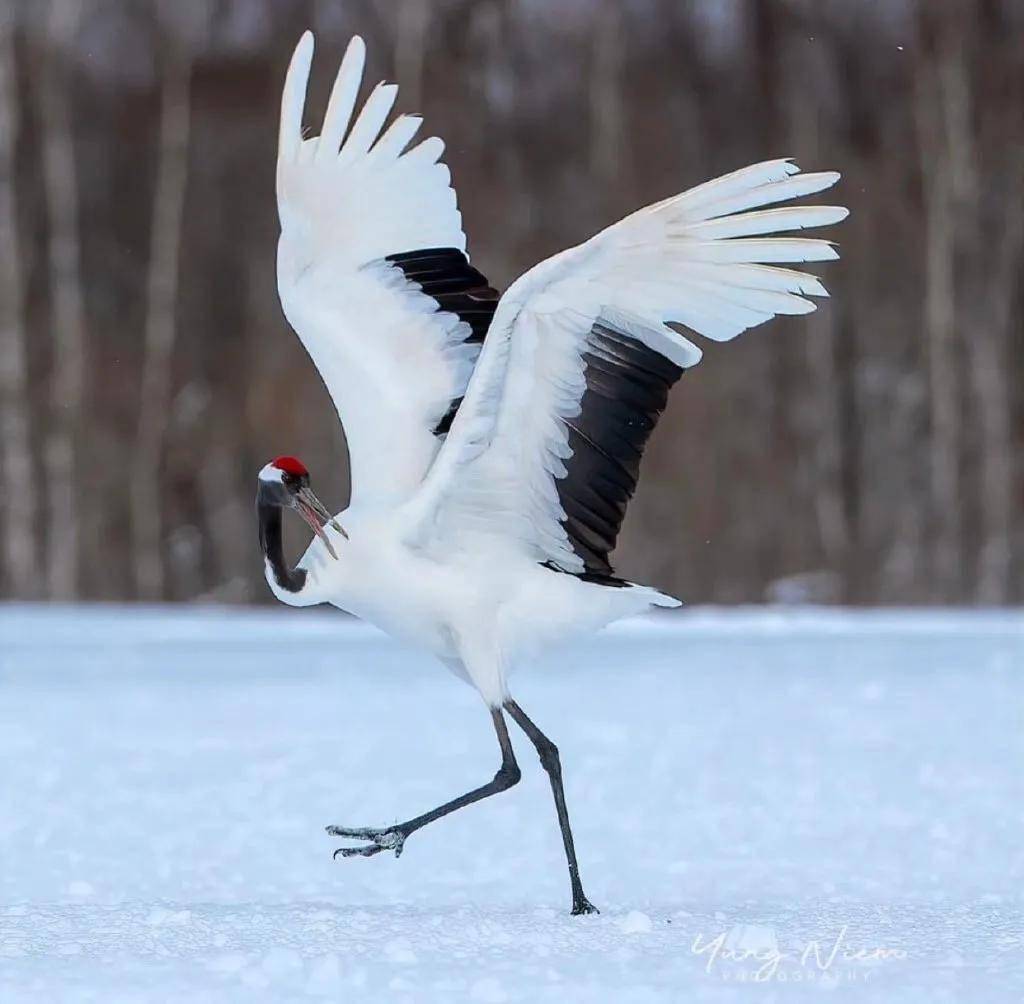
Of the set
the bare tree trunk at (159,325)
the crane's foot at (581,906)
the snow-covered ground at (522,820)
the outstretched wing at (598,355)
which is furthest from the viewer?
the bare tree trunk at (159,325)

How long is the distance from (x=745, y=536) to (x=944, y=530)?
5.23 feet

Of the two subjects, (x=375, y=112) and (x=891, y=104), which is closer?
(x=375, y=112)

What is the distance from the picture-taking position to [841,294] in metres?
14.3

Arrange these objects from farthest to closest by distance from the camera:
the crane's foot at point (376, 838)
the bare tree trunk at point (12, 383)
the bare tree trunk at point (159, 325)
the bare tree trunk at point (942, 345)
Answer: the bare tree trunk at point (942, 345) < the bare tree trunk at point (159, 325) < the bare tree trunk at point (12, 383) < the crane's foot at point (376, 838)

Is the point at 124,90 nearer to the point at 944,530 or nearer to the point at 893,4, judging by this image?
the point at 893,4

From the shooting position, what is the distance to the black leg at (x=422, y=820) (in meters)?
4.28

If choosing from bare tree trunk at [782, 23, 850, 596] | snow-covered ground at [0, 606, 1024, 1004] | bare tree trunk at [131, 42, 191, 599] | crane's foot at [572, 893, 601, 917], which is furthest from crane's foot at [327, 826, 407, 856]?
bare tree trunk at [782, 23, 850, 596]

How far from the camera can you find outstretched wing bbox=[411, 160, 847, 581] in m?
3.71

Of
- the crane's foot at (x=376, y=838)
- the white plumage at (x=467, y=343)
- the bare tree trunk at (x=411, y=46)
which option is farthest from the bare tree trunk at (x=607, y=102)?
the crane's foot at (x=376, y=838)

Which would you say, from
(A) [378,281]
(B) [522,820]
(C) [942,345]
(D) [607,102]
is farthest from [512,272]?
(A) [378,281]

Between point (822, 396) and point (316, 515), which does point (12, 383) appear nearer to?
point (822, 396)

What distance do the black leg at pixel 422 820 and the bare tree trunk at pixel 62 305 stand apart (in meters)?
10.0

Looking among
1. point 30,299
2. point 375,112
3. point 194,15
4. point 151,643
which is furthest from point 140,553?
point 375,112

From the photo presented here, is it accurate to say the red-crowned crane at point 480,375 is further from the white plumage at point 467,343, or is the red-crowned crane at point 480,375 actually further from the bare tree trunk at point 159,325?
the bare tree trunk at point 159,325
